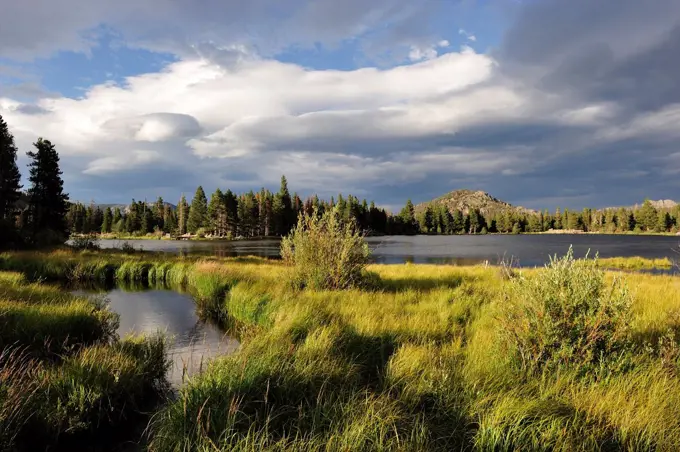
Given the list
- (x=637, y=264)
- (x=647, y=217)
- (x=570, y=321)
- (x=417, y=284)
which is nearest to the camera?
(x=570, y=321)

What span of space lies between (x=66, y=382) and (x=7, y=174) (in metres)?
50.8

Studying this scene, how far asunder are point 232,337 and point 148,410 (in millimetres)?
4858

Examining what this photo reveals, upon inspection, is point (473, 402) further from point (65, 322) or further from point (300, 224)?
point (300, 224)

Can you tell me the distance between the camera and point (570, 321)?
6.07 metres

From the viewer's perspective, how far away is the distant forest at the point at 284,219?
113 meters

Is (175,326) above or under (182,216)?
under

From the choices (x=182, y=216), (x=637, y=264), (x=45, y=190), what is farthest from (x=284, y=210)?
(x=637, y=264)

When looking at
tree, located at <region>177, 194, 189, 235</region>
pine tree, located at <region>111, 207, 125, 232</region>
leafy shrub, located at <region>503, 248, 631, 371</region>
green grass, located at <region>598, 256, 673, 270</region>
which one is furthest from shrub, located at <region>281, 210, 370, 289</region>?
pine tree, located at <region>111, 207, 125, 232</region>

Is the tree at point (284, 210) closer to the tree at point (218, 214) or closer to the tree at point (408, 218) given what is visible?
the tree at point (218, 214)

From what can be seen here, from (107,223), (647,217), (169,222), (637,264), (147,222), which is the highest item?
(647,217)

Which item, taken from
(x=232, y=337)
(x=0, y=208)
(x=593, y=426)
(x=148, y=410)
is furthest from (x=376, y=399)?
(x=0, y=208)

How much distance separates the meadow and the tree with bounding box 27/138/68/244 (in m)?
49.5

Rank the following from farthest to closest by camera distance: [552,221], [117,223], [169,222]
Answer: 1. [552,221]
2. [117,223]
3. [169,222]

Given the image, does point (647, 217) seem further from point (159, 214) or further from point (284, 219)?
point (159, 214)
